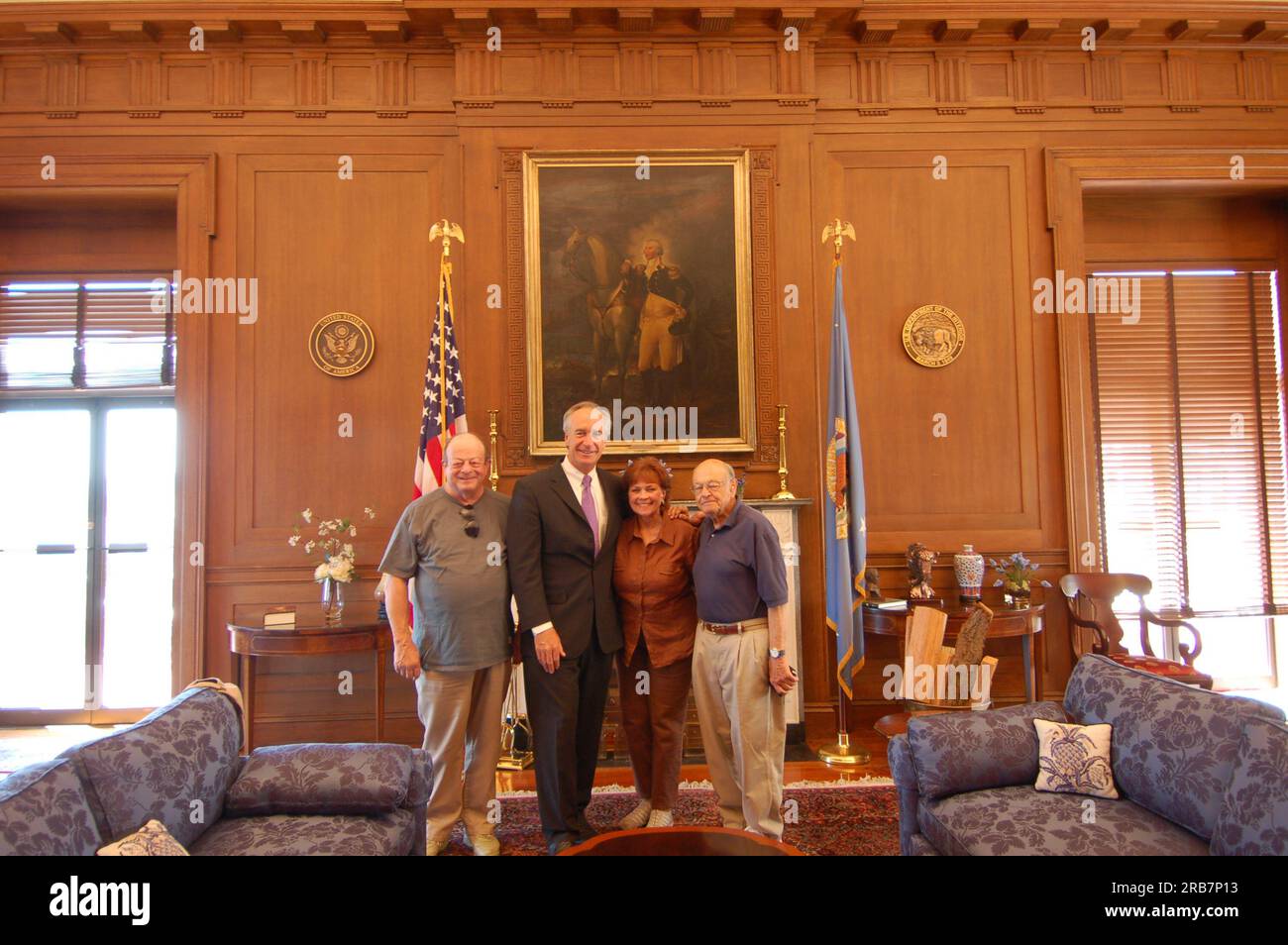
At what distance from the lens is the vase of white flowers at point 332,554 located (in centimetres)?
444

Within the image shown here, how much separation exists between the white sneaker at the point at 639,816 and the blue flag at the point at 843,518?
60.9 inches

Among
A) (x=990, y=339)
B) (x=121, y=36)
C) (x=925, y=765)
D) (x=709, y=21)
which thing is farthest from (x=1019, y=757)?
(x=121, y=36)

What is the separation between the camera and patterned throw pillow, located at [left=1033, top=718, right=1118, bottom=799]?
251cm

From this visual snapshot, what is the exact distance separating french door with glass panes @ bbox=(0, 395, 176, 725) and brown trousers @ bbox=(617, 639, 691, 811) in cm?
416

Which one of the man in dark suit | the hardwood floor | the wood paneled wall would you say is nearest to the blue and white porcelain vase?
the wood paneled wall

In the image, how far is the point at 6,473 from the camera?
5582mm

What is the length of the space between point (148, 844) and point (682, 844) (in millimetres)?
1401

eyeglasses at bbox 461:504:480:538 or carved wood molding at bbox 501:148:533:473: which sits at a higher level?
carved wood molding at bbox 501:148:533:473

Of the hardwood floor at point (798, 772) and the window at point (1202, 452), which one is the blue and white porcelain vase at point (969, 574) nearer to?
the hardwood floor at point (798, 772)

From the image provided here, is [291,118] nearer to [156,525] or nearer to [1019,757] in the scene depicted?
[156,525]

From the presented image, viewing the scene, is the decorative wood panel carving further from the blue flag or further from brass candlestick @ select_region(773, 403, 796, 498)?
brass candlestick @ select_region(773, 403, 796, 498)

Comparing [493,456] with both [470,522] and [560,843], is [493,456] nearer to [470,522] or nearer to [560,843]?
[470,522]

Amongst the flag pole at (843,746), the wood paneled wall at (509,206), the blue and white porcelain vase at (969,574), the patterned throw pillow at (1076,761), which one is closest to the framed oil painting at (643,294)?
the wood paneled wall at (509,206)

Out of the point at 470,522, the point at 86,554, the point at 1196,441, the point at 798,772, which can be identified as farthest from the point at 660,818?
the point at 1196,441
